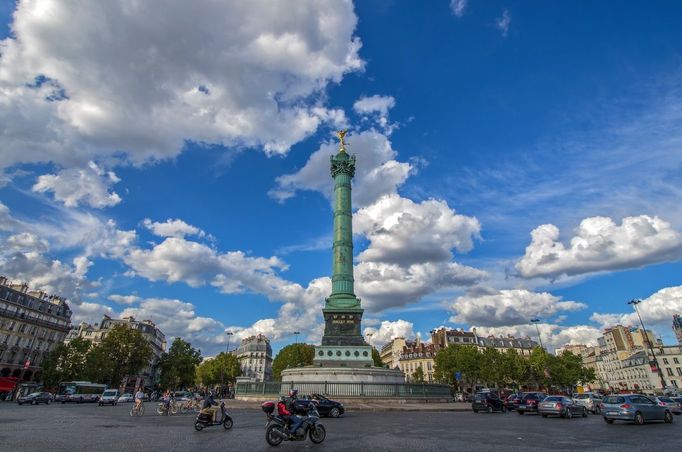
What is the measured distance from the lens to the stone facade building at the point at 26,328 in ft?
197

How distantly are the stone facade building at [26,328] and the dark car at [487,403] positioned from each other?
196ft

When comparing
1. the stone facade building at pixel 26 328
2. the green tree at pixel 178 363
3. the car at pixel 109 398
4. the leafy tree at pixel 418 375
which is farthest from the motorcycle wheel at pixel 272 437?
the leafy tree at pixel 418 375

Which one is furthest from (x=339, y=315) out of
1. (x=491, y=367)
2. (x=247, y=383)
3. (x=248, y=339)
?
(x=248, y=339)

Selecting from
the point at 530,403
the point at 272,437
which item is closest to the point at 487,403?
the point at 530,403

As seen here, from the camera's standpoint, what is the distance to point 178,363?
73.6 m

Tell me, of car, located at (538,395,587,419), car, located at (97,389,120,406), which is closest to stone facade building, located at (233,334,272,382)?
car, located at (97,389,120,406)

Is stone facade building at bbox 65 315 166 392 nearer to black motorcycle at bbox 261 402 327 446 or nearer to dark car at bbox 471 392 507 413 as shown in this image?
dark car at bbox 471 392 507 413

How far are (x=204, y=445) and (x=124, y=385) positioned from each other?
3462 inches

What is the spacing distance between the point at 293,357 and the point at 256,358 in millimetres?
48855

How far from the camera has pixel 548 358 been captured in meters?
74.1

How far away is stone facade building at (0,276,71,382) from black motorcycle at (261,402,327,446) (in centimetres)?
6159

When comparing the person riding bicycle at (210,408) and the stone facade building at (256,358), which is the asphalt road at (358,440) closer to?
the person riding bicycle at (210,408)

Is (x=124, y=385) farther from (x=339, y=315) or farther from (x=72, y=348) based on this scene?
(x=339, y=315)

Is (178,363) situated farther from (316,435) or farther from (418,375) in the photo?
(316,435)
